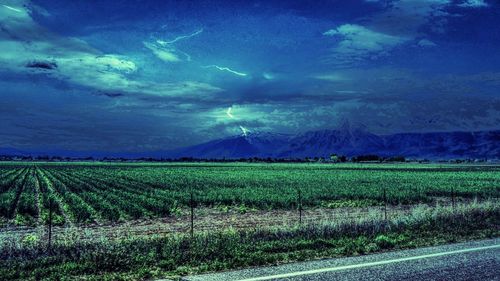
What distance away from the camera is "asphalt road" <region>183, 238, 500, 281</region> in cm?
838

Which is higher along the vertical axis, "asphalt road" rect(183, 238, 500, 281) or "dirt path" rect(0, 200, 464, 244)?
"asphalt road" rect(183, 238, 500, 281)

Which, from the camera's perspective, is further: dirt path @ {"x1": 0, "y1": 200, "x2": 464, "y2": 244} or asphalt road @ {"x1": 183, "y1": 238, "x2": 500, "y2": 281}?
dirt path @ {"x1": 0, "y1": 200, "x2": 464, "y2": 244}

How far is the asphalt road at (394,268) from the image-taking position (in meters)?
8.38

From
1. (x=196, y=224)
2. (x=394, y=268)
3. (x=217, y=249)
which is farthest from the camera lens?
(x=196, y=224)

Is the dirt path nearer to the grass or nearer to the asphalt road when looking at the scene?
the grass

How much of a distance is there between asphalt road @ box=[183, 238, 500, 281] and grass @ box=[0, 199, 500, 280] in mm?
980

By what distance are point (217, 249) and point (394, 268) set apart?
168 inches

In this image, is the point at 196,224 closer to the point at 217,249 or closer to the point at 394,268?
the point at 217,249

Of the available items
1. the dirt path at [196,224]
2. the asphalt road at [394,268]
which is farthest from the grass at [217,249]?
the dirt path at [196,224]

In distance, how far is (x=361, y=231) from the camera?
47.8ft

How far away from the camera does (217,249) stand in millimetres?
11477

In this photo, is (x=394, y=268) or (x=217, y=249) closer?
(x=394, y=268)

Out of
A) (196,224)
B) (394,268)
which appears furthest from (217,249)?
(196,224)

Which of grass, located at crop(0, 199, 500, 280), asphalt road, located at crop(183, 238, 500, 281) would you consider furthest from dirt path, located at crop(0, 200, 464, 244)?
asphalt road, located at crop(183, 238, 500, 281)
